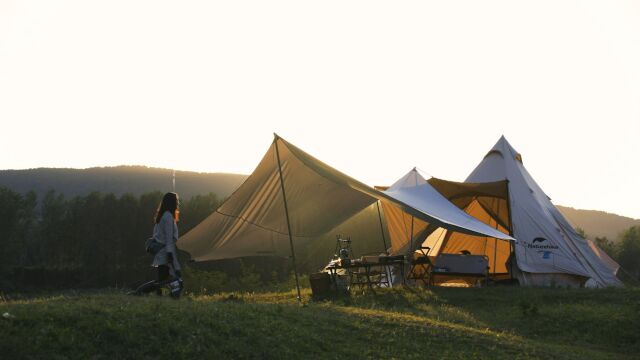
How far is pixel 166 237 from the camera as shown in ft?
27.0

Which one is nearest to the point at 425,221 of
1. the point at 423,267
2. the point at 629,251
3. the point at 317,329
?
the point at 423,267

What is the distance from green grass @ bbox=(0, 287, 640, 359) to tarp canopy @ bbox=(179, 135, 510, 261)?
1.46 meters

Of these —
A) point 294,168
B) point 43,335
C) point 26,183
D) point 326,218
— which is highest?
point 26,183

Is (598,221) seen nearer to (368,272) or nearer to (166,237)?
(368,272)

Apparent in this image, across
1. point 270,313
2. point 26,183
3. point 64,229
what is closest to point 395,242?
point 270,313

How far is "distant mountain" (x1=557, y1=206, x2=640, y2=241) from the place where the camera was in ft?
323

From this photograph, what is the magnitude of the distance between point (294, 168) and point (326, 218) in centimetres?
99

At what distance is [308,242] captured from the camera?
11.3 meters

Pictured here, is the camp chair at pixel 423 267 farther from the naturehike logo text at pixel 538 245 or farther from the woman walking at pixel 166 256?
the woman walking at pixel 166 256

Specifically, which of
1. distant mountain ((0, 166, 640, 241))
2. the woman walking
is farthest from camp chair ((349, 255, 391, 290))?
→ distant mountain ((0, 166, 640, 241))

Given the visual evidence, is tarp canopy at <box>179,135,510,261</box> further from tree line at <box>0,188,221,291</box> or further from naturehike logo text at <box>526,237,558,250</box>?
tree line at <box>0,188,221,291</box>

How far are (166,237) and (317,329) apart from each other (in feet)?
8.03

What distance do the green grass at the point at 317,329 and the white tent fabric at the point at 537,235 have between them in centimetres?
310

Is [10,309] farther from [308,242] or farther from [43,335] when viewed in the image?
[308,242]
